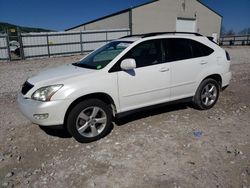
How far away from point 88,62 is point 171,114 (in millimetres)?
2114

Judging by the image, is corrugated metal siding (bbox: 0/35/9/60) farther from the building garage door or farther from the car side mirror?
the building garage door

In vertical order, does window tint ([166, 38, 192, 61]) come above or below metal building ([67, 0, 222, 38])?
below

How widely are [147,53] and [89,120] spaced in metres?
1.67

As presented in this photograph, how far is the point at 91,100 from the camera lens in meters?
3.59

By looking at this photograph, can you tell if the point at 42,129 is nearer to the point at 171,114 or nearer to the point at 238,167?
the point at 171,114

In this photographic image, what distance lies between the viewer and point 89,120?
12.0 ft

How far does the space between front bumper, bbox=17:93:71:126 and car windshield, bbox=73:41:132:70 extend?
3.01 feet

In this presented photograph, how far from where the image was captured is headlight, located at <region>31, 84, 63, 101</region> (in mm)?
3312

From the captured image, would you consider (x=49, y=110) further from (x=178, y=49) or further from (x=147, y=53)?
(x=178, y=49)

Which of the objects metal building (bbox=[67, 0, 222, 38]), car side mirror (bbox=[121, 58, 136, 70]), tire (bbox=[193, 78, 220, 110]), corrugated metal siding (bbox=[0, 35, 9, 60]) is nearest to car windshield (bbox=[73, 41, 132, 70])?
car side mirror (bbox=[121, 58, 136, 70])

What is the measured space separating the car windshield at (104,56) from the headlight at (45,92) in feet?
2.70

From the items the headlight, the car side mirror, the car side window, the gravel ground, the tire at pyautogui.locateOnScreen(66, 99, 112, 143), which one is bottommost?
the gravel ground

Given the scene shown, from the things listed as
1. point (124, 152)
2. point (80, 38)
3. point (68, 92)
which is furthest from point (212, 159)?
point (80, 38)

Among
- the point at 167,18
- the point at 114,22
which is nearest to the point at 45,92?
the point at 114,22
